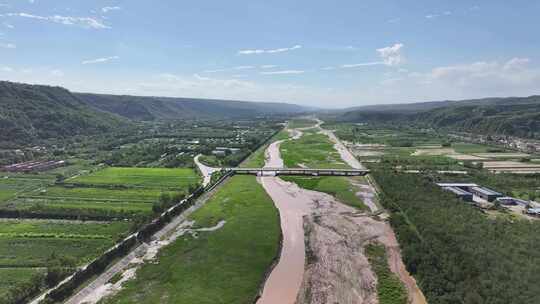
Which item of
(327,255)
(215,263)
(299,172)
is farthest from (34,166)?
(327,255)

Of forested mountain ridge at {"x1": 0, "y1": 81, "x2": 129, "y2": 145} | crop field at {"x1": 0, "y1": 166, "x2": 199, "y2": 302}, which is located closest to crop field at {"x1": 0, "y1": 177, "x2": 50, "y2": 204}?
crop field at {"x1": 0, "y1": 166, "x2": 199, "y2": 302}

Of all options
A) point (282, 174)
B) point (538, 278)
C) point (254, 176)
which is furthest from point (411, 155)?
point (538, 278)

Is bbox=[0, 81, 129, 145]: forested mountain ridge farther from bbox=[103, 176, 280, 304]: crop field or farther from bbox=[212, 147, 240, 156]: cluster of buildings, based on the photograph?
bbox=[103, 176, 280, 304]: crop field

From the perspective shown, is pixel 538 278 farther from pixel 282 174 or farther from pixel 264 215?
pixel 282 174

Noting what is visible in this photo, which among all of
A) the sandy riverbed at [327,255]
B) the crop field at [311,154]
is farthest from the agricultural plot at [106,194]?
the crop field at [311,154]

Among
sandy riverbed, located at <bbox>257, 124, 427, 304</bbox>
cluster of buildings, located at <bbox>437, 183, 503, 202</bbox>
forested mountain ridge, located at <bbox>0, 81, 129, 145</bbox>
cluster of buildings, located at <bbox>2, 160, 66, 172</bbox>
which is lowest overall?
sandy riverbed, located at <bbox>257, 124, 427, 304</bbox>

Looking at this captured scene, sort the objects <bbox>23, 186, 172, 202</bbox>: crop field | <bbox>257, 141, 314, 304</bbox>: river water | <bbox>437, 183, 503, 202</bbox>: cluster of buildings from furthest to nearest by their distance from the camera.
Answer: <bbox>23, 186, 172, 202</bbox>: crop field
<bbox>437, 183, 503, 202</bbox>: cluster of buildings
<bbox>257, 141, 314, 304</bbox>: river water
